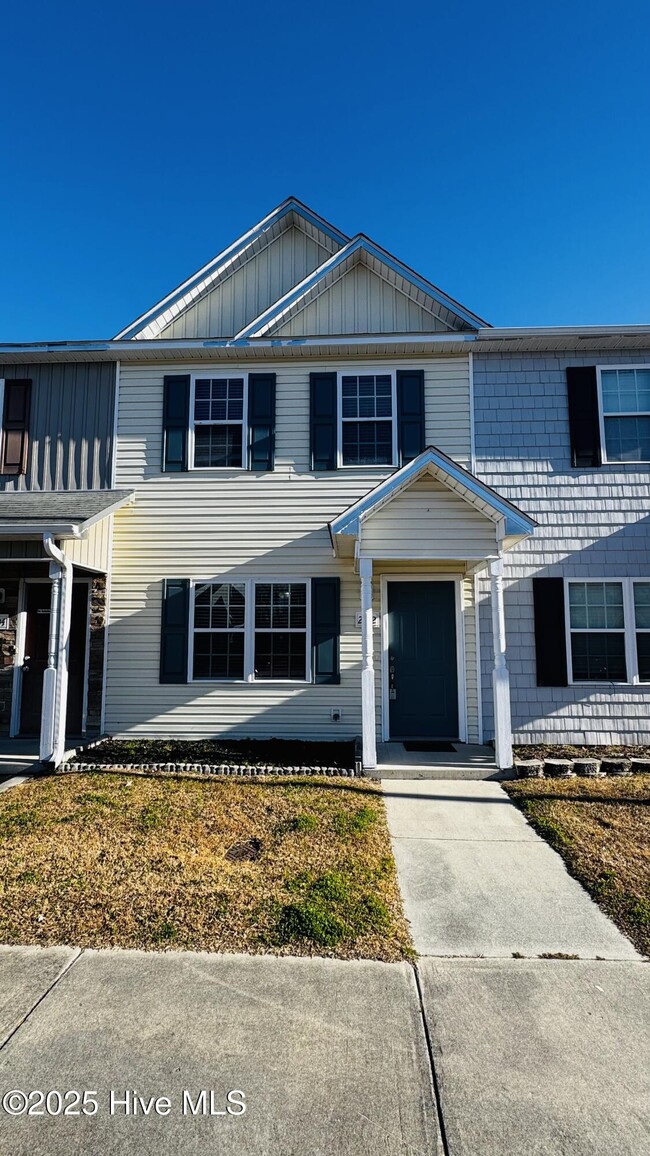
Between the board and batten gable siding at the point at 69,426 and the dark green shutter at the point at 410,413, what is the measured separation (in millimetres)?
4336

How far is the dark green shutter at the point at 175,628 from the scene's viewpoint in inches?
334

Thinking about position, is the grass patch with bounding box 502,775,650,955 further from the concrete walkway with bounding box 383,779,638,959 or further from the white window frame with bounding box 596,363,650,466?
the white window frame with bounding box 596,363,650,466

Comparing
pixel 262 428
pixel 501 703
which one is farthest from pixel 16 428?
pixel 501 703

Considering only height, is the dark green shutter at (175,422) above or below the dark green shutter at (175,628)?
above

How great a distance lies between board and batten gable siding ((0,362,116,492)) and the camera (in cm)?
896

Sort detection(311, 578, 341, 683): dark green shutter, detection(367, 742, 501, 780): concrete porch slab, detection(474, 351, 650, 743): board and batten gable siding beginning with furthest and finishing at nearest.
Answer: detection(311, 578, 341, 683): dark green shutter < detection(474, 351, 650, 743): board and batten gable siding < detection(367, 742, 501, 780): concrete porch slab

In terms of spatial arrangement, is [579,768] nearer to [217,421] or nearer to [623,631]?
[623,631]

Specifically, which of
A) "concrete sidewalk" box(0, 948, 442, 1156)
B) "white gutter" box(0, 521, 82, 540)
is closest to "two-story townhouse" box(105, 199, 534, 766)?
"white gutter" box(0, 521, 82, 540)

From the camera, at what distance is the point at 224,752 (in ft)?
24.9

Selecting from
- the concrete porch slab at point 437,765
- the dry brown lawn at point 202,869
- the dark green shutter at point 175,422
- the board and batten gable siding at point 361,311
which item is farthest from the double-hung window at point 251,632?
the board and batten gable siding at point 361,311

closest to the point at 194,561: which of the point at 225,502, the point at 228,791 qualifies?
the point at 225,502

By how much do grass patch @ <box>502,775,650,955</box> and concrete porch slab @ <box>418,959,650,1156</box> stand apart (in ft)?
2.25

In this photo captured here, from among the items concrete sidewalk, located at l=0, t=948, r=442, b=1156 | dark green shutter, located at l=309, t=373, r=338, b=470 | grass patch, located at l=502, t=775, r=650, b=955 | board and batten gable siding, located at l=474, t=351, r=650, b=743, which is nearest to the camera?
concrete sidewalk, located at l=0, t=948, r=442, b=1156

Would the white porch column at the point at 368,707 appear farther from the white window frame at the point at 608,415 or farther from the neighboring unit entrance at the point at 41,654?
the neighboring unit entrance at the point at 41,654
